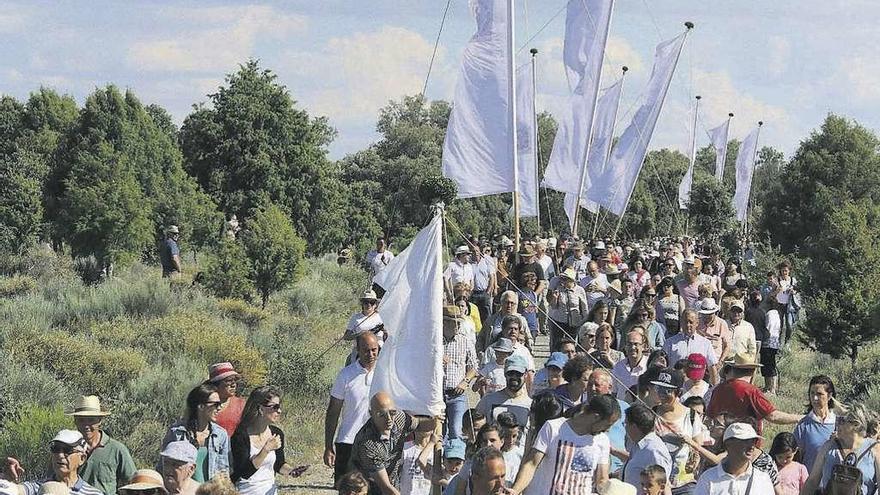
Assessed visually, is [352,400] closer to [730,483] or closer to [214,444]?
[214,444]

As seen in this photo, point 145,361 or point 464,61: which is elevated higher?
point 464,61

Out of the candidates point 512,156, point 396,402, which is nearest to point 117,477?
point 396,402

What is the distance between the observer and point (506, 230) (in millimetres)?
59125

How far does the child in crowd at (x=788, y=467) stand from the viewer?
7691mm

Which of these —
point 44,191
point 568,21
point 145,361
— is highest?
point 568,21

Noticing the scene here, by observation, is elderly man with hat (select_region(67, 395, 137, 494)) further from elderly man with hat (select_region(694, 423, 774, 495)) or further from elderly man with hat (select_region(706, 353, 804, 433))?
elderly man with hat (select_region(706, 353, 804, 433))

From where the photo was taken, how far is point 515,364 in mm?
8930

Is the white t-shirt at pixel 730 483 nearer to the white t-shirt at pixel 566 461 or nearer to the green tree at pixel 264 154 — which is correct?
the white t-shirt at pixel 566 461

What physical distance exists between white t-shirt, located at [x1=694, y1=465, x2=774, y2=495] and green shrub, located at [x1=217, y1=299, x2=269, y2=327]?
13006mm

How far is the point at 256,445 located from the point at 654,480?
231 cm

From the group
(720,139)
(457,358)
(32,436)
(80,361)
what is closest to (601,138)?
(80,361)

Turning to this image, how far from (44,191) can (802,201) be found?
28.2 m

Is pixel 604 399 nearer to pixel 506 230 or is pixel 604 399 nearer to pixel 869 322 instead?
pixel 869 322

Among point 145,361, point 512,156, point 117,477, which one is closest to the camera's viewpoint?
point 117,477
